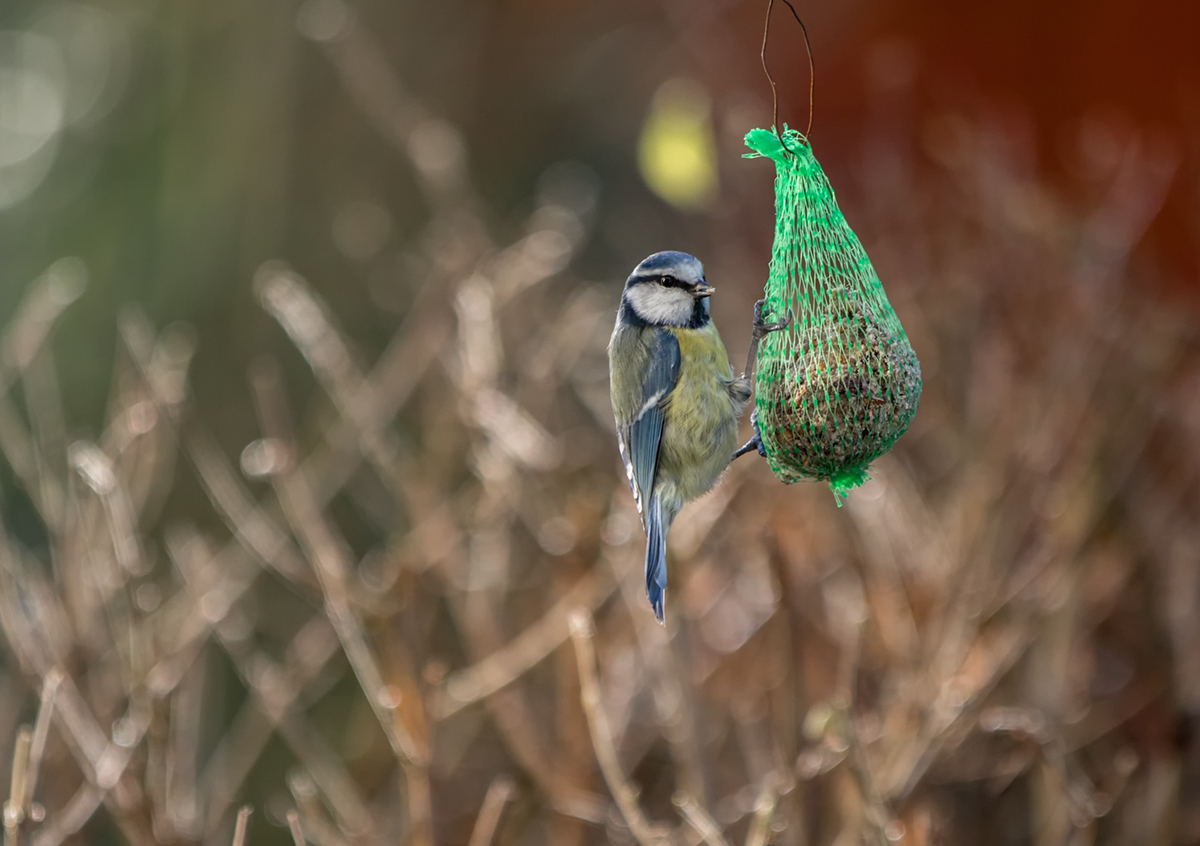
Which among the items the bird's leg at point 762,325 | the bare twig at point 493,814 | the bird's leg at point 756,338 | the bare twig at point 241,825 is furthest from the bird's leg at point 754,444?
the bare twig at point 241,825

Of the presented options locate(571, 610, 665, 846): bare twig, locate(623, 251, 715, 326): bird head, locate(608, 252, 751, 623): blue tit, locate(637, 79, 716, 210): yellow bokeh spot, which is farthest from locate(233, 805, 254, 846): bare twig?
locate(637, 79, 716, 210): yellow bokeh spot

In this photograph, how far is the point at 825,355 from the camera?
233 centimetres

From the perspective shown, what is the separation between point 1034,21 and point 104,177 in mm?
5963

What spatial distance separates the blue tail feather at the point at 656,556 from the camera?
7.39 ft

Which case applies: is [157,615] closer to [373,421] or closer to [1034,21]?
[373,421]

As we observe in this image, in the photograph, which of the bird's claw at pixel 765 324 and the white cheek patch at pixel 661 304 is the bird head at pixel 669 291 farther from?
the bird's claw at pixel 765 324

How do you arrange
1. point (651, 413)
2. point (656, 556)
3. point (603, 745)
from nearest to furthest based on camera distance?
1. point (603, 745)
2. point (656, 556)
3. point (651, 413)

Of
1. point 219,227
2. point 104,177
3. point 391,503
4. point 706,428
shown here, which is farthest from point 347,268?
point 706,428

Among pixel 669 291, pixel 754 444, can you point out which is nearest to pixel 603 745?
pixel 754 444

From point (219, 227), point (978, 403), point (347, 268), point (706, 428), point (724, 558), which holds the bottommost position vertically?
point (347, 268)

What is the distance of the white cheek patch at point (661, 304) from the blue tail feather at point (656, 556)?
40 cm

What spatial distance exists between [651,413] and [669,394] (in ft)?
0.19

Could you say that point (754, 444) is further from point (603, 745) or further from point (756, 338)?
point (603, 745)

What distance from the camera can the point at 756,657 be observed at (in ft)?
11.5
